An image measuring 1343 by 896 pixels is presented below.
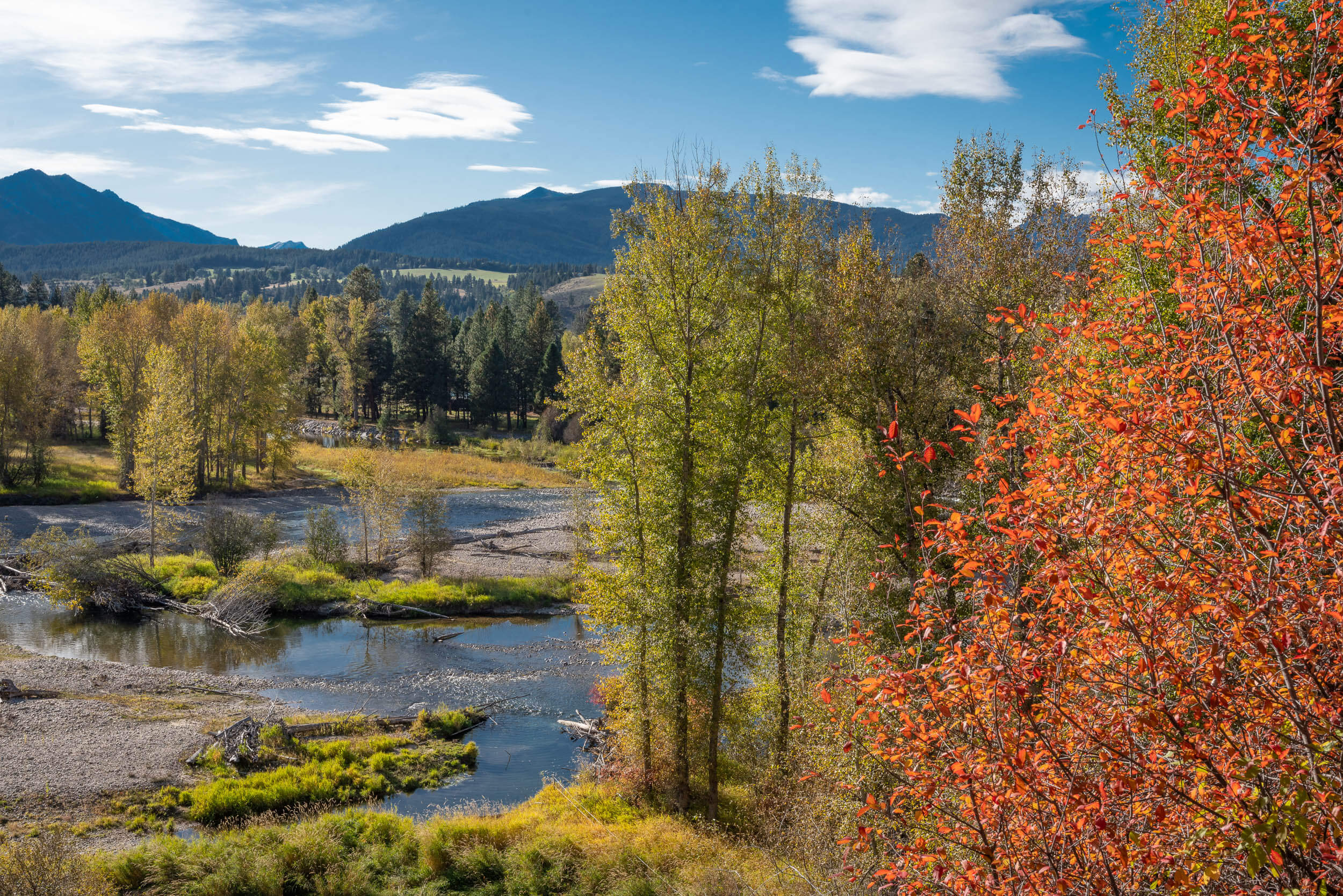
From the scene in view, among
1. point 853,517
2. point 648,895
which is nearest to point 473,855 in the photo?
point 648,895

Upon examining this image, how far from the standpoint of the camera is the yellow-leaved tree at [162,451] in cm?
3806

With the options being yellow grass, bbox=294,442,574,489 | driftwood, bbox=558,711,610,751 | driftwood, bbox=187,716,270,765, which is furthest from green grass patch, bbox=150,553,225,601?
yellow grass, bbox=294,442,574,489

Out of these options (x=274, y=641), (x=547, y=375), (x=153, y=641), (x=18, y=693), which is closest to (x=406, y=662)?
(x=274, y=641)

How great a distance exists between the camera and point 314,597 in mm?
35812

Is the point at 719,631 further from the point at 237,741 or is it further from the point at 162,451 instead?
the point at 162,451

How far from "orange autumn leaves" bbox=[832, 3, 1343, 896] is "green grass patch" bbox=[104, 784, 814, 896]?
9372 mm

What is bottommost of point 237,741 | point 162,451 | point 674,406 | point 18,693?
point 237,741

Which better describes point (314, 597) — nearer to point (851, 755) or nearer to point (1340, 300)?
point (851, 755)

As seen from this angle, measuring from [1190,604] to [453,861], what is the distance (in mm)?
15039

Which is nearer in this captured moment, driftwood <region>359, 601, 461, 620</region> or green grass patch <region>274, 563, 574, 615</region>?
driftwood <region>359, 601, 461, 620</region>

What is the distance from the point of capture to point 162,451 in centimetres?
3850

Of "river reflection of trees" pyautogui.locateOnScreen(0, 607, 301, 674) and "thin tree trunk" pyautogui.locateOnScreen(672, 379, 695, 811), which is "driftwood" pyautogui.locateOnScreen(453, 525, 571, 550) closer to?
"river reflection of trees" pyautogui.locateOnScreen(0, 607, 301, 674)

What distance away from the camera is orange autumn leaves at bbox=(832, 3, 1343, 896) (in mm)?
3830

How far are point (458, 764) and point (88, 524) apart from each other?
35375 mm
